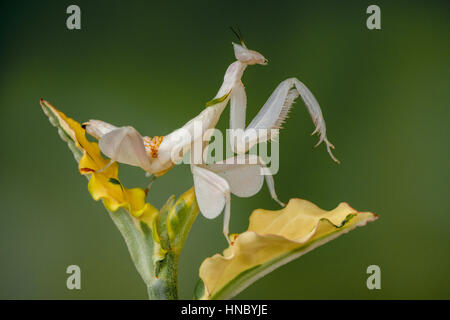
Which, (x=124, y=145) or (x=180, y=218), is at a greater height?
(x=124, y=145)

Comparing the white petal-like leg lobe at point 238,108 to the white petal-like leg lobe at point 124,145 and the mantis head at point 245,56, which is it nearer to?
the mantis head at point 245,56

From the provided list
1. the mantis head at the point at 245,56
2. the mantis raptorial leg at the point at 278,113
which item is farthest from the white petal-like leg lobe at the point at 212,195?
the mantis head at the point at 245,56

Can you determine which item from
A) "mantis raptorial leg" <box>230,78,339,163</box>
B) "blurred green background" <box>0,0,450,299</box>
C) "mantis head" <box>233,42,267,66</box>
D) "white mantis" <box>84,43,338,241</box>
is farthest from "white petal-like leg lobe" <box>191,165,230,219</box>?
"blurred green background" <box>0,0,450,299</box>

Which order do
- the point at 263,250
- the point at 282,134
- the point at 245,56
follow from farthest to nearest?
the point at 282,134, the point at 245,56, the point at 263,250

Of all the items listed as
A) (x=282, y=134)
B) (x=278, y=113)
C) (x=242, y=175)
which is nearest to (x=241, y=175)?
(x=242, y=175)

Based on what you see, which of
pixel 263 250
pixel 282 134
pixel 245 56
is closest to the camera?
pixel 263 250

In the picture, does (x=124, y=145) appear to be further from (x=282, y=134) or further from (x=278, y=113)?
(x=282, y=134)

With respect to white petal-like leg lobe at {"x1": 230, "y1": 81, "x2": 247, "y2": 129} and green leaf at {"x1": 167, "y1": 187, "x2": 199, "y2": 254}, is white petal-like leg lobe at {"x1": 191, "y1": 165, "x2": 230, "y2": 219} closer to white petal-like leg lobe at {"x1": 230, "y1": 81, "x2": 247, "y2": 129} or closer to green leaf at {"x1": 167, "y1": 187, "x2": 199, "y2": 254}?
green leaf at {"x1": 167, "y1": 187, "x2": 199, "y2": 254}
